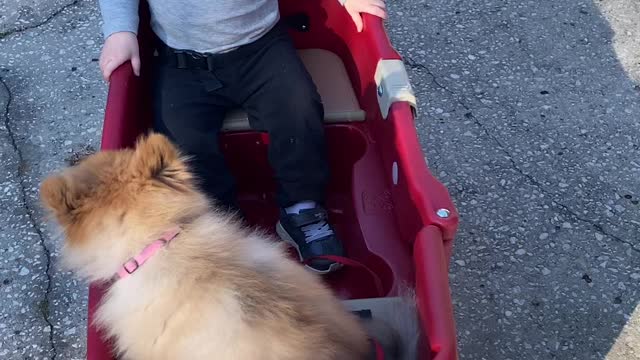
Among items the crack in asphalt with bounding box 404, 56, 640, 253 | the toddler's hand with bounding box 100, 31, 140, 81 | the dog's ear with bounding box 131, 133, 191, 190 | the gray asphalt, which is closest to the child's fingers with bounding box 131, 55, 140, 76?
the toddler's hand with bounding box 100, 31, 140, 81

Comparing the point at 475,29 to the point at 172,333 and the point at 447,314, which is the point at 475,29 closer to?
the point at 447,314

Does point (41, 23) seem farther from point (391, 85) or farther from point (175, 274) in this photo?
point (175, 274)

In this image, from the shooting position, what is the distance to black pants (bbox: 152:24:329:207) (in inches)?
69.6

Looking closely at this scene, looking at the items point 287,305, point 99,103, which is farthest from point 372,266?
point 99,103

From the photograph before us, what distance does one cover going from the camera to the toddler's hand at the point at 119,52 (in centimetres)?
171

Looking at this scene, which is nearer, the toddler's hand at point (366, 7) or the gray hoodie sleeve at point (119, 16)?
the gray hoodie sleeve at point (119, 16)

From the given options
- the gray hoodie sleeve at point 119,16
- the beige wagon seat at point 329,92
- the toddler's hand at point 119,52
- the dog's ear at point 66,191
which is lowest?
the beige wagon seat at point 329,92

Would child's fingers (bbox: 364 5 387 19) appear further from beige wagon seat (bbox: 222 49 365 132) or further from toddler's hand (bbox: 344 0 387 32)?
beige wagon seat (bbox: 222 49 365 132)

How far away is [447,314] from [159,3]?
114cm

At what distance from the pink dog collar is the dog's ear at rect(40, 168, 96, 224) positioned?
121 millimetres

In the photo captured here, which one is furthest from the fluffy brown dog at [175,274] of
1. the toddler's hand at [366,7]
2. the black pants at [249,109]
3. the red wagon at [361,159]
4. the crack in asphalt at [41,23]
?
the crack in asphalt at [41,23]

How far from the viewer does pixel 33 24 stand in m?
2.68

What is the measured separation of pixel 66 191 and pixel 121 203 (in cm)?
9

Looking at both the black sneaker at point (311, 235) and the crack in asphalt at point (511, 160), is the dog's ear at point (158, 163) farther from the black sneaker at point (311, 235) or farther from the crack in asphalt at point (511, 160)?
the crack in asphalt at point (511, 160)
